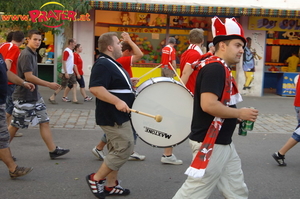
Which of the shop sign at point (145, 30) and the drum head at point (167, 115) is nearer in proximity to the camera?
the drum head at point (167, 115)

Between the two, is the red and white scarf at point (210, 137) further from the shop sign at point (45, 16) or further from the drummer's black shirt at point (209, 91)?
the shop sign at point (45, 16)

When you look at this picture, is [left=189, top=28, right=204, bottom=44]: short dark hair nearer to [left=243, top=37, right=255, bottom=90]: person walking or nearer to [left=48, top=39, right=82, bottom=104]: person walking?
[left=48, top=39, right=82, bottom=104]: person walking

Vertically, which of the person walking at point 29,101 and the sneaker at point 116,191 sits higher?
the person walking at point 29,101

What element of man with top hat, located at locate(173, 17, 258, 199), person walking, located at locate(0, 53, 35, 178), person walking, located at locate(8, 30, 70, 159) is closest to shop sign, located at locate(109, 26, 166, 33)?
person walking, located at locate(8, 30, 70, 159)

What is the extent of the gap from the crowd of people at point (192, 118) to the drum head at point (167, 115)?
0.20m

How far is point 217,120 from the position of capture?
10.2 ft

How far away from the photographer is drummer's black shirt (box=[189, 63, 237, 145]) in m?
2.99

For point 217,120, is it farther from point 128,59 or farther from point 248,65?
point 248,65

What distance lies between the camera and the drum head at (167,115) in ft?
15.4

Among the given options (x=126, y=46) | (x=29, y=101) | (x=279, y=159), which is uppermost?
(x=126, y=46)

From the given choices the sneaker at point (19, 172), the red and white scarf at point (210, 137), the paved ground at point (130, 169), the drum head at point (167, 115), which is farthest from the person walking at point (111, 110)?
the red and white scarf at point (210, 137)

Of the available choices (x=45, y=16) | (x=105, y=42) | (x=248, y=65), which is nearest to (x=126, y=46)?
(x=105, y=42)

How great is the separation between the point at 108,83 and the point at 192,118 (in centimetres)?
105

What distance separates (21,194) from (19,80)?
1.50 metres
